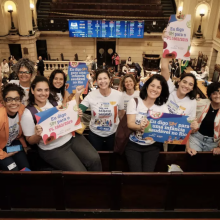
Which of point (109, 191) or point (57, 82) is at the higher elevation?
point (57, 82)

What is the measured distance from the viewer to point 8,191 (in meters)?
2.82

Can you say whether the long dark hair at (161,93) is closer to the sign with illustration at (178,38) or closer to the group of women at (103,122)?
the group of women at (103,122)

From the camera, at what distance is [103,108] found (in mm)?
3381

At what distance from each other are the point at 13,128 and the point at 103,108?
1.32 metres

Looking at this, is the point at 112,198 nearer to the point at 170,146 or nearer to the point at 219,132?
the point at 170,146

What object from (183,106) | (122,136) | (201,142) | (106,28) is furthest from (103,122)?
(106,28)

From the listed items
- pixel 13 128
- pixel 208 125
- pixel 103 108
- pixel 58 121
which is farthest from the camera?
pixel 103 108

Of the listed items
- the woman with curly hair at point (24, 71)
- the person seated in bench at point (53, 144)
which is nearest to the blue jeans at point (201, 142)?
the person seated in bench at point (53, 144)

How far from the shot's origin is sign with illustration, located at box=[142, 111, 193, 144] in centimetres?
277

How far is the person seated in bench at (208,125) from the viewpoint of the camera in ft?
10.4

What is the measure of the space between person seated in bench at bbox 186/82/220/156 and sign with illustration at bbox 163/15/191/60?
0.94 m

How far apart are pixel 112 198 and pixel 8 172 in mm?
1370

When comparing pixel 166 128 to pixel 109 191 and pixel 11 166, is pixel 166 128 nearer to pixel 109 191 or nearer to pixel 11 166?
pixel 109 191

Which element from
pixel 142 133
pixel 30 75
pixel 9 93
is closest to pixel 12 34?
pixel 30 75
